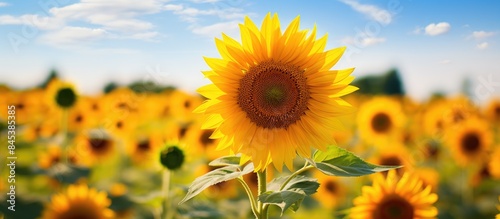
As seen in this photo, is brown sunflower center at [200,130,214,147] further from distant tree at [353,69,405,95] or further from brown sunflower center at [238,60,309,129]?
distant tree at [353,69,405,95]

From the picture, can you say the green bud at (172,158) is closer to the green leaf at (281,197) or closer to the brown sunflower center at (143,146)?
the green leaf at (281,197)

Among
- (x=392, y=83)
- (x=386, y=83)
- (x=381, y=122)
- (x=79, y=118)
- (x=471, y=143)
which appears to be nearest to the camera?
(x=471, y=143)

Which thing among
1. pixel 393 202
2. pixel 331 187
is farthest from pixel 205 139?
pixel 393 202

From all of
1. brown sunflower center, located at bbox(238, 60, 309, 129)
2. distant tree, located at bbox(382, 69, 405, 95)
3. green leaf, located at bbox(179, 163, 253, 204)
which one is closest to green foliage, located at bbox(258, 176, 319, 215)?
green leaf, located at bbox(179, 163, 253, 204)

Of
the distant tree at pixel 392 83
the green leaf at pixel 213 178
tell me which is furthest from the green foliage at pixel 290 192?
the distant tree at pixel 392 83

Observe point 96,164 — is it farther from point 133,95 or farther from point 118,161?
point 133,95

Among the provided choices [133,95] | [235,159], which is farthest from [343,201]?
[235,159]

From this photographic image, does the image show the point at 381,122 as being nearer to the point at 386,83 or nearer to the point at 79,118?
the point at 79,118
